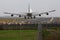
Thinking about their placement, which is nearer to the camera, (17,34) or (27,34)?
(17,34)

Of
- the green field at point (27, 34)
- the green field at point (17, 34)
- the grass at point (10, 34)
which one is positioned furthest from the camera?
the green field at point (17, 34)

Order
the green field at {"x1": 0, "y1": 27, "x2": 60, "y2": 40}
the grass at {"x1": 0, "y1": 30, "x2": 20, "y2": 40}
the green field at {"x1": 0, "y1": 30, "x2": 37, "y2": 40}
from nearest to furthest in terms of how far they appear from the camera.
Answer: the green field at {"x1": 0, "y1": 27, "x2": 60, "y2": 40}
the grass at {"x1": 0, "y1": 30, "x2": 20, "y2": 40}
the green field at {"x1": 0, "y1": 30, "x2": 37, "y2": 40}

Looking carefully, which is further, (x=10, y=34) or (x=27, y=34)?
(x=27, y=34)

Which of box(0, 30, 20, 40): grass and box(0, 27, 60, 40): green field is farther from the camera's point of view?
box(0, 30, 20, 40): grass

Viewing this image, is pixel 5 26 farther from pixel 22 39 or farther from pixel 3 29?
pixel 22 39

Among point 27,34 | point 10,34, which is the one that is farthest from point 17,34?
point 27,34

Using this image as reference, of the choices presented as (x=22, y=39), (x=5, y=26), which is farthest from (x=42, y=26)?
(x=5, y=26)

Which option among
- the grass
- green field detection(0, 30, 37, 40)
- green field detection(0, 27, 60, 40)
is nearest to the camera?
green field detection(0, 27, 60, 40)

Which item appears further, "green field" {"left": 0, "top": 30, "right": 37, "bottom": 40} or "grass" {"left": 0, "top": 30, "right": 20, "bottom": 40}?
"green field" {"left": 0, "top": 30, "right": 37, "bottom": 40}

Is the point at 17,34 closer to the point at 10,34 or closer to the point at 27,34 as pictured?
the point at 10,34

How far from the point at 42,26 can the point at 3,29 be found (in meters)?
4.40

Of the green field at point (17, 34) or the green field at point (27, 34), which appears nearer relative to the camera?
the green field at point (27, 34)

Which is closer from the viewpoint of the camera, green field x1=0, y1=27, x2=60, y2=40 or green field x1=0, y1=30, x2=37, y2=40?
green field x1=0, y1=27, x2=60, y2=40

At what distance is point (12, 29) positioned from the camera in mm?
19203
